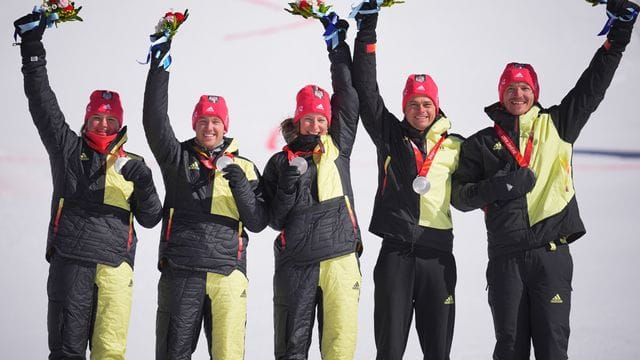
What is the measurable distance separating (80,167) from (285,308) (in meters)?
1.44

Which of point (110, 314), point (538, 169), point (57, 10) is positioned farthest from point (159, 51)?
point (538, 169)

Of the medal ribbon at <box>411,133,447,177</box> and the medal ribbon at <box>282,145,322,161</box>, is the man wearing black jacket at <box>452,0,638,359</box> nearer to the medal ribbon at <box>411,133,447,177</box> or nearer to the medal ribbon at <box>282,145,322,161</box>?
the medal ribbon at <box>411,133,447,177</box>

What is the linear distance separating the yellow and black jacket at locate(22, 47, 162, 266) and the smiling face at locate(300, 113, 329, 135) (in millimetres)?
939

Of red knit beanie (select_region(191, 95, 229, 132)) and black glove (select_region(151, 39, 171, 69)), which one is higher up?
black glove (select_region(151, 39, 171, 69))

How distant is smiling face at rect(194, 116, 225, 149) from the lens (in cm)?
468

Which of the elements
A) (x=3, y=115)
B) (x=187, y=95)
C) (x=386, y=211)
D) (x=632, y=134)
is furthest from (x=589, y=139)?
(x=3, y=115)

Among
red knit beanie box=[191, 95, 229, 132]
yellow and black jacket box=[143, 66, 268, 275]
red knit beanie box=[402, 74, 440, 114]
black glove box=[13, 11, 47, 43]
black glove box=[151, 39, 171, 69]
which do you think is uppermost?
black glove box=[13, 11, 47, 43]

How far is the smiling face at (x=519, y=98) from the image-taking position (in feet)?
15.2

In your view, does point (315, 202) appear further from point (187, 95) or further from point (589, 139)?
point (589, 139)

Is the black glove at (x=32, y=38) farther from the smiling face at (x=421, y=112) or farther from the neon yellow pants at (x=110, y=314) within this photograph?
the smiling face at (x=421, y=112)

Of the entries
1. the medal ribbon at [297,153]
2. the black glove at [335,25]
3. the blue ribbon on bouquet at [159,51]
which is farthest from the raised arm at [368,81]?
the blue ribbon on bouquet at [159,51]

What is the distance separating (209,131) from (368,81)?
3.21 ft

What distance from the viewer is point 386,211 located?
4570 mm

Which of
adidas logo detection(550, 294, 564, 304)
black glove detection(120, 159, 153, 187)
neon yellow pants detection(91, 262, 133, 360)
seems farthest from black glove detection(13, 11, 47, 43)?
adidas logo detection(550, 294, 564, 304)
